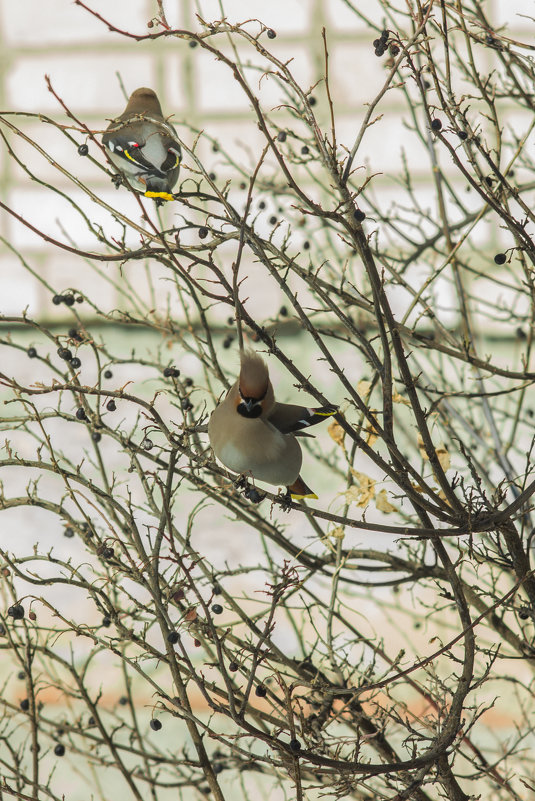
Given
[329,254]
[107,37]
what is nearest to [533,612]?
[329,254]

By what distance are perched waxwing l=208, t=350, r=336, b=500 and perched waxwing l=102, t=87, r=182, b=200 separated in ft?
1.72

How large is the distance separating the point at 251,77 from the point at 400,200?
664 mm

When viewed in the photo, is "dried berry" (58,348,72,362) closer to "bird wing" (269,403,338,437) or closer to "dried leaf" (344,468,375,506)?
"bird wing" (269,403,338,437)

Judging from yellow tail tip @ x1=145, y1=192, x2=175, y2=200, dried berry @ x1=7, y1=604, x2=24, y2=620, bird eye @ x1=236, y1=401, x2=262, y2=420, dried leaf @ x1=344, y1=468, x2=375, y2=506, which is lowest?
dried berry @ x1=7, y1=604, x2=24, y2=620

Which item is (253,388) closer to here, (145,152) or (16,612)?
(16,612)

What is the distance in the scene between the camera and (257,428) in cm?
165

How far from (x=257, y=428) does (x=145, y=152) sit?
2.75ft

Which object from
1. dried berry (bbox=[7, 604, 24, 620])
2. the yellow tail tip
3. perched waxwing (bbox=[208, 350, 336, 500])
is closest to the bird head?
perched waxwing (bbox=[208, 350, 336, 500])

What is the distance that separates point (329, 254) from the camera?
10.9ft

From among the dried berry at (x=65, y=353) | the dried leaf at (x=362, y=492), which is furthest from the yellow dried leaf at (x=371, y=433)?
the dried berry at (x=65, y=353)

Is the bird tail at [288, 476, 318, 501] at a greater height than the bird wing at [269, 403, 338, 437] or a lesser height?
greater

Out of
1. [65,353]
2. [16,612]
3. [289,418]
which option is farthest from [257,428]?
[16,612]

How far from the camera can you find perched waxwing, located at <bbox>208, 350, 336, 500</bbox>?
158 cm

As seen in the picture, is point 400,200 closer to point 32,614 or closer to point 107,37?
point 107,37
